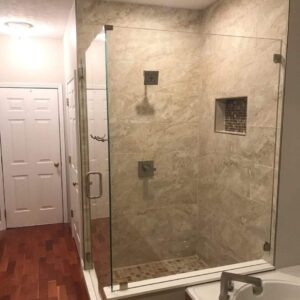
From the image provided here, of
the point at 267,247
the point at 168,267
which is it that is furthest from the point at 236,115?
the point at 168,267

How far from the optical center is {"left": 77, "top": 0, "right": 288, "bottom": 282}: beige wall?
2.42m

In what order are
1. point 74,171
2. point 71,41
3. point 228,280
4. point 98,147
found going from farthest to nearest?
point 74,171
point 71,41
point 98,147
point 228,280

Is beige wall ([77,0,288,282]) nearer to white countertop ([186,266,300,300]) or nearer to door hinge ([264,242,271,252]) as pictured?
door hinge ([264,242,271,252])

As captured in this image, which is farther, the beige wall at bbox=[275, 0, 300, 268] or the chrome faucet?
the beige wall at bbox=[275, 0, 300, 268]

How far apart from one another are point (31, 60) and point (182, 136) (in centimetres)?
233

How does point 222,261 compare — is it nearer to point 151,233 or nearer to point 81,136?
point 151,233

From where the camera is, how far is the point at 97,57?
2.10 m

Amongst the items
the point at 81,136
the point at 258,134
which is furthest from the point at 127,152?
the point at 258,134

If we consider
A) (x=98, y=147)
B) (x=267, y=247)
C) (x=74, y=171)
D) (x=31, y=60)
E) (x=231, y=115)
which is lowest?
(x=267, y=247)

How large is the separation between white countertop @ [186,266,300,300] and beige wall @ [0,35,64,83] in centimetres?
323

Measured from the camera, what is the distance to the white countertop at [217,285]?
5.87 ft

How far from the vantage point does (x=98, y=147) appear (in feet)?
7.60

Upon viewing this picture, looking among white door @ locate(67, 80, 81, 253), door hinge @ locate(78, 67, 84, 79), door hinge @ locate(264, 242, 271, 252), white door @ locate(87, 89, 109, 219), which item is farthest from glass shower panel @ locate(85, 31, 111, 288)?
door hinge @ locate(264, 242, 271, 252)

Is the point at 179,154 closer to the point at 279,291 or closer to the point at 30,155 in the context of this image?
the point at 279,291
